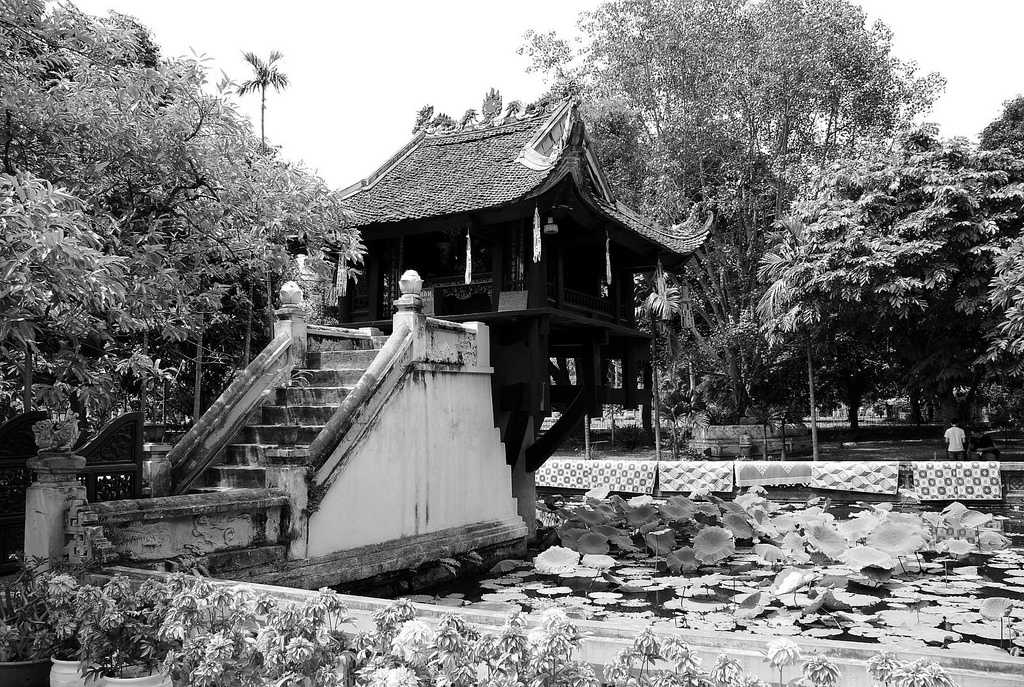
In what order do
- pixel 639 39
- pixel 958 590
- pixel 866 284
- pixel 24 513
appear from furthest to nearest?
1. pixel 639 39
2. pixel 866 284
3. pixel 958 590
4. pixel 24 513

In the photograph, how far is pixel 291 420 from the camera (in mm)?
9398

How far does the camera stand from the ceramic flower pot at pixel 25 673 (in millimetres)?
4566

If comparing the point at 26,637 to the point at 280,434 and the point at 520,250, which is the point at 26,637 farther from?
the point at 520,250

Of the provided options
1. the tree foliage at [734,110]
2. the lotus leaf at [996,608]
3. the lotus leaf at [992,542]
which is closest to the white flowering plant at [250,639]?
the lotus leaf at [996,608]

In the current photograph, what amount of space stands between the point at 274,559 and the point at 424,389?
295cm

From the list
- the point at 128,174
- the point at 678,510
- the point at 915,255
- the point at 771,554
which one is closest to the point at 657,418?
the point at 915,255

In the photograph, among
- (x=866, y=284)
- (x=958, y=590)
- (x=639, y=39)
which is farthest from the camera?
(x=639, y=39)

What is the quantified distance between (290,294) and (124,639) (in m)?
6.18

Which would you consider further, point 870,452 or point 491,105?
point 870,452

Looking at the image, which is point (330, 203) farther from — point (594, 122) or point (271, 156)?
point (594, 122)

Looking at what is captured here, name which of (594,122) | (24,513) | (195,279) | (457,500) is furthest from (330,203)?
(594,122)

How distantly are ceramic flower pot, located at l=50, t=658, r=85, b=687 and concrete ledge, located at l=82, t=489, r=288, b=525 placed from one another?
1501mm

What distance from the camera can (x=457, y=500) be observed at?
10.4m

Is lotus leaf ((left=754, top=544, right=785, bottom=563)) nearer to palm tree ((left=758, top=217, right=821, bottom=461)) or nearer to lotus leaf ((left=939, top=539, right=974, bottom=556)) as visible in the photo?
lotus leaf ((left=939, top=539, right=974, bottom=556))
